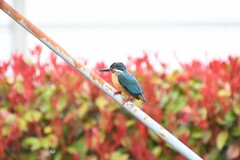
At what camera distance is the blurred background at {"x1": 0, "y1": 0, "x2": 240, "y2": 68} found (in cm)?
572

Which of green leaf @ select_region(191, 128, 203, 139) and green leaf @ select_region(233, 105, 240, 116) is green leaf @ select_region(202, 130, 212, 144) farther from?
green leaf @ select_region(233, 105, 240, 116)

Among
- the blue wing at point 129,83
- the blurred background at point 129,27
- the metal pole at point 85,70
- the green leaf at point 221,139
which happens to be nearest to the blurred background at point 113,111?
the green leaf at point 221,139

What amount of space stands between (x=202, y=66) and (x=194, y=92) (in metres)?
0.27

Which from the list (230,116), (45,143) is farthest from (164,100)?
(45,143)

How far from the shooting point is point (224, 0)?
6.01 metres

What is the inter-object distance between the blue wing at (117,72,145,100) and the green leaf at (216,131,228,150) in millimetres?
1495

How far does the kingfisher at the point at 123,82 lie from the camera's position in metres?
1.55

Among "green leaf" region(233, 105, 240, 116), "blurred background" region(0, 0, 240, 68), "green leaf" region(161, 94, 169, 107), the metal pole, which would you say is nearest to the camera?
the metal pole

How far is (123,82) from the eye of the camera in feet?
5.24

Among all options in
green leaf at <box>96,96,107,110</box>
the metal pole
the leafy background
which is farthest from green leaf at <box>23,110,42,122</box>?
the metal pole

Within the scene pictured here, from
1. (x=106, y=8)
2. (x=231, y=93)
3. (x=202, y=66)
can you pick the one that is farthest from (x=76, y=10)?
(x=231, y=93)

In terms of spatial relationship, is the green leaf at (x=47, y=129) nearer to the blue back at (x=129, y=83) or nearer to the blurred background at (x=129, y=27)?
the blue back at (x=129, y=83)

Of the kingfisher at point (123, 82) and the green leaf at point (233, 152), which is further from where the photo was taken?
the green leaf at point (233, 152)

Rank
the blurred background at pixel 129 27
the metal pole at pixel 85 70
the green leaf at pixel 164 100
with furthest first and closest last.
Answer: the blurred background at pixel 129 27 < the green leaf at pixel 164 100 < the metal pole at pixel 85 70
